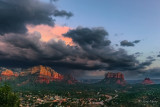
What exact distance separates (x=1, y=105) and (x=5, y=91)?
3863 mm

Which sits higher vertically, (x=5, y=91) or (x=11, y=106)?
(x=5, y=91)

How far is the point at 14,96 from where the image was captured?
44.6 m

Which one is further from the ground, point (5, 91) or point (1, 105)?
point (5, 91)

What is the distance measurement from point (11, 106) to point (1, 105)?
2635 millimetres

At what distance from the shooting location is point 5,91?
43469 mm

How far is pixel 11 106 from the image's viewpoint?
4353 cm

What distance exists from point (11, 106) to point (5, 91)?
15.2ft

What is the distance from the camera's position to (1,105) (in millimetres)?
42500

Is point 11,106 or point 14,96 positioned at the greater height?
point 14,96

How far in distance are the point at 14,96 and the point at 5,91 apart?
295 cm

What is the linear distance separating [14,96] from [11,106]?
9.22ft
